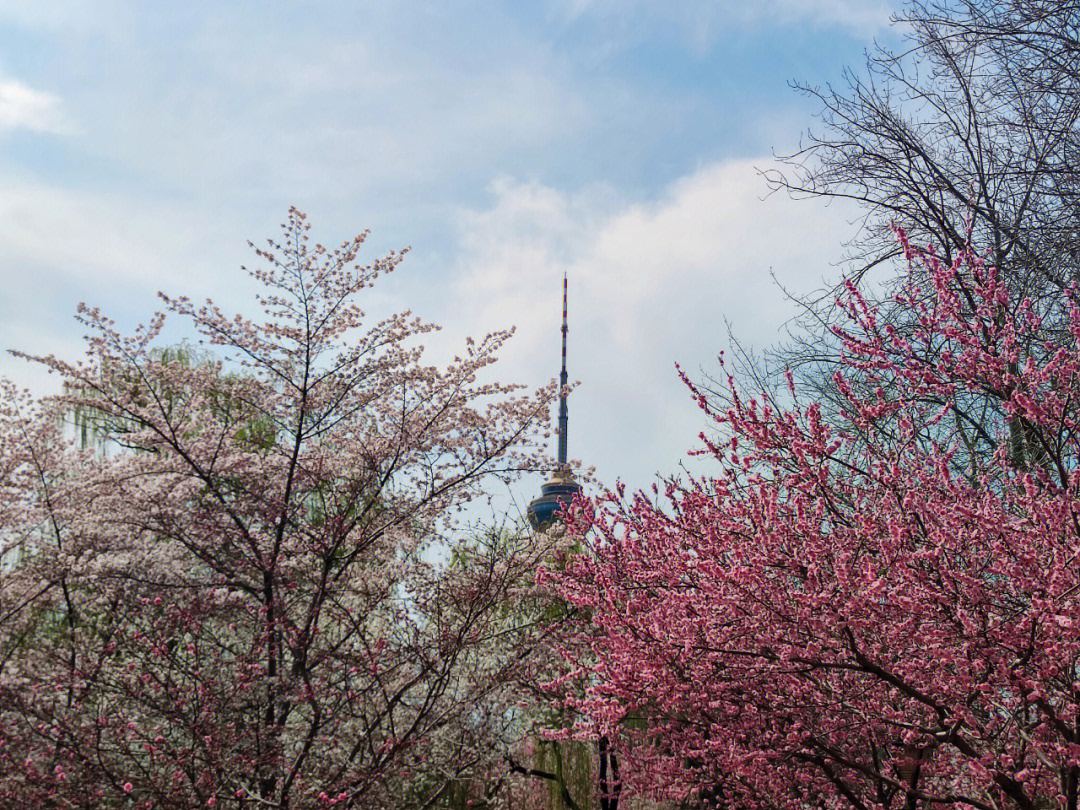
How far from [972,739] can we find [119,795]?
17.8 ft

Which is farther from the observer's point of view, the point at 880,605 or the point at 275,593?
the point at 275,593

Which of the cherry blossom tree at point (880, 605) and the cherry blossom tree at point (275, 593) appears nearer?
the cherry blossom tree at point (880, 605)

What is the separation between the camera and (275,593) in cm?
735

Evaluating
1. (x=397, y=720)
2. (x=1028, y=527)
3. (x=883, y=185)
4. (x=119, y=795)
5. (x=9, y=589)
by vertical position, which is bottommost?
(x=119, y=795)

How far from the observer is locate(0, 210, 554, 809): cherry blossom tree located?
21.3 ft

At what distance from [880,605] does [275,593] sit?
4.73 meters

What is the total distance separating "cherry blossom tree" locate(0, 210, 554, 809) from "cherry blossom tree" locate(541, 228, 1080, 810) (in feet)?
7.16

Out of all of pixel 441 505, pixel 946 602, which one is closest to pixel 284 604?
pixel 441 505

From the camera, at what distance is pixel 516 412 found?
8.49 m

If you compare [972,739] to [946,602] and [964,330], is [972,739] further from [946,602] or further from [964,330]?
[964,330]

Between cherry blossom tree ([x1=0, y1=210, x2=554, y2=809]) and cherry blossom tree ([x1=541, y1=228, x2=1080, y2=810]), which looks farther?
cherry blossom tree ([x1=0, y1=210, x2=554, y2=809])

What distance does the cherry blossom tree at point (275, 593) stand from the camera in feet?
21.3

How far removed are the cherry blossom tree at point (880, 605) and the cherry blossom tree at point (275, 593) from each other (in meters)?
2.18

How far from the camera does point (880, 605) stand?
14.0 feet
